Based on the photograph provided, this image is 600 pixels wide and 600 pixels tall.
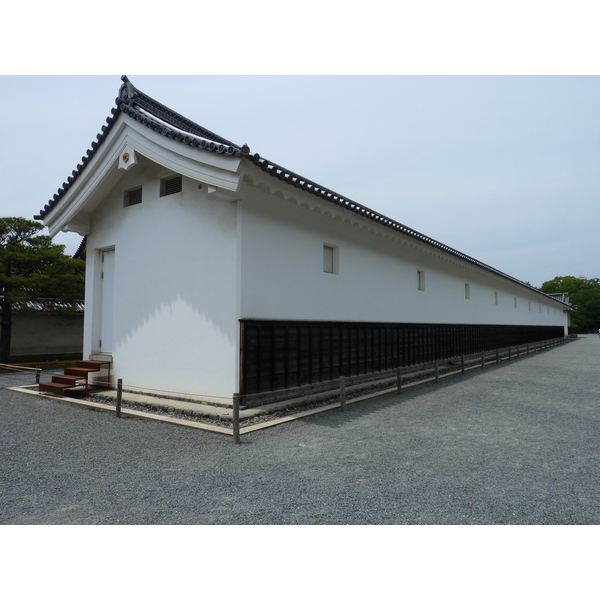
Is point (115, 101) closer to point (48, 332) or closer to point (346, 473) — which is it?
point (346, 473)

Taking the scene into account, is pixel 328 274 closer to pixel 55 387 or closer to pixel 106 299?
pixel 106 299

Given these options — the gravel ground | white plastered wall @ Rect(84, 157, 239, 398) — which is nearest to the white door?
white plastered wall @ Rect(84, 157, 239, 398)

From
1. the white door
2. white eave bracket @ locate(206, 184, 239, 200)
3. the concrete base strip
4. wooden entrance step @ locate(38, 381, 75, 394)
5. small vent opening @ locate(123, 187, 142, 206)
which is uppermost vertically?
small vent opening @ locate(123, 187, 142, 206)

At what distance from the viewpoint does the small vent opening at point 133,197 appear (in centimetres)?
911

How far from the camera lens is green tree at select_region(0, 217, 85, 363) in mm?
14320

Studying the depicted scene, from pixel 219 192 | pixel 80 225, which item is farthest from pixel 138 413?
pixel 80 225

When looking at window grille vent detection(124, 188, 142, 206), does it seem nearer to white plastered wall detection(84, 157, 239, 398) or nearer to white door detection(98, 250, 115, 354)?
white plastered wall detection(84, 157, 239, 398)

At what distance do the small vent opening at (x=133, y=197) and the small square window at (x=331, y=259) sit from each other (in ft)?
14.8

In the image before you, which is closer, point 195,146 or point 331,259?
point 195,146

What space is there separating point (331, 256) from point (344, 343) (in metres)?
2.17

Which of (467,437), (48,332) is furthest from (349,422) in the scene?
(48,332)

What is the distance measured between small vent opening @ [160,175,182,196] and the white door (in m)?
2.34

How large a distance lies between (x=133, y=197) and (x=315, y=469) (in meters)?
7.60

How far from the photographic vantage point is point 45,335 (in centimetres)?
1778
